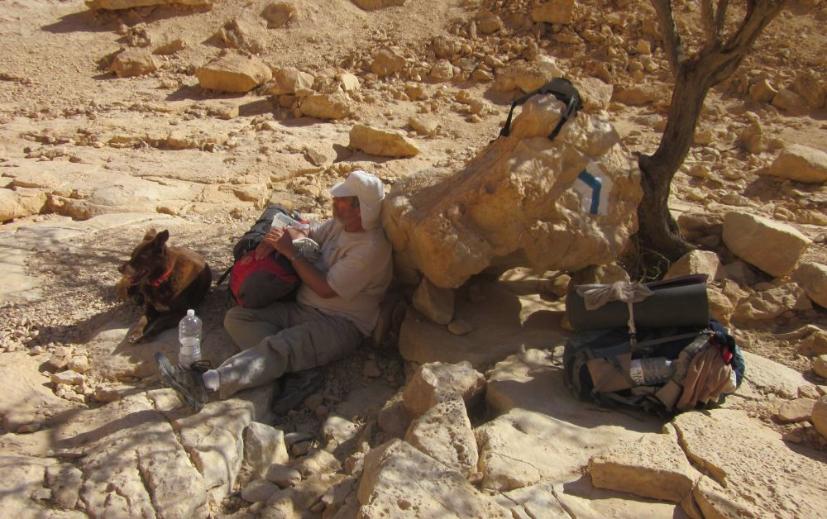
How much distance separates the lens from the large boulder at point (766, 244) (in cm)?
468

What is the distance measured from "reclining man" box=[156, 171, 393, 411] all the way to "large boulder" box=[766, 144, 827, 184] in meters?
4.58

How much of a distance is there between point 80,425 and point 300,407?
1.08m

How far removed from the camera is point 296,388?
3848mm

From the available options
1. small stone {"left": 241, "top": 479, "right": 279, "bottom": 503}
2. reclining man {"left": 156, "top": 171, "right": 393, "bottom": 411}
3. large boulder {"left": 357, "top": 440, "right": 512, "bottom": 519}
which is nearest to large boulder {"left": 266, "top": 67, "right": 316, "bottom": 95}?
reclining man {"left": 156, "top": 171, "right": 393, "bottom": 411}

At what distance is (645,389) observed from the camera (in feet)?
10.7

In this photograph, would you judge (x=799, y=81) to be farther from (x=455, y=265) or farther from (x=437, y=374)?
(x=437, y=374)

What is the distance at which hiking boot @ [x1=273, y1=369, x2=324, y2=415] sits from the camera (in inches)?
148

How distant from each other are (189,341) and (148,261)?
77cm

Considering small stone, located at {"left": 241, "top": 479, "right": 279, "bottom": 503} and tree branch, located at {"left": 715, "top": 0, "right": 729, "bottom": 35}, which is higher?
tree branch, located at {"left": 715, "top": 0, "right": 729, "bottom": 35}

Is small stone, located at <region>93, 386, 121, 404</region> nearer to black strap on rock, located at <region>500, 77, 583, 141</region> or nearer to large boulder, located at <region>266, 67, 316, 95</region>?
black strap on rock, located at <region>500, 77, 583, 141</region>

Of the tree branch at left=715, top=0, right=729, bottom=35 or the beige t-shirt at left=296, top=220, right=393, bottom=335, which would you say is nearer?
the beige t-shirt at left=296, top=220, right=393, bottom=335

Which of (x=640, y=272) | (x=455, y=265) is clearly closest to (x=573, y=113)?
(x=455, y=265)

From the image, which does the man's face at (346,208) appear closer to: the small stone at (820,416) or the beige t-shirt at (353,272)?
the beige t-shirt at (353,272)

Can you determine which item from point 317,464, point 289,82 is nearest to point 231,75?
point 289,82
